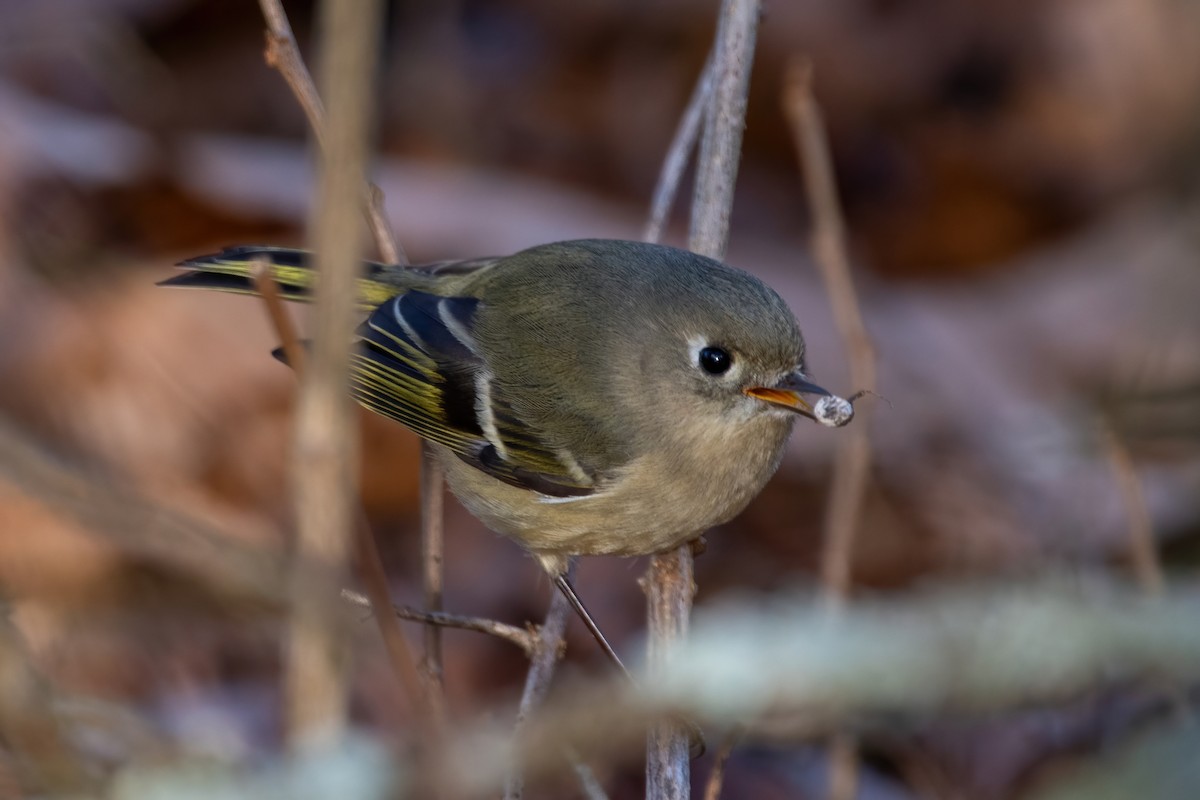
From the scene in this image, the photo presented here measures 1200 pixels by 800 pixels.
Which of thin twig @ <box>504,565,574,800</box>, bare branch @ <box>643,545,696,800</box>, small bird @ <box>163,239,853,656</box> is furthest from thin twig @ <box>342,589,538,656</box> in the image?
small bird @ <box>163,239,853,656</box>

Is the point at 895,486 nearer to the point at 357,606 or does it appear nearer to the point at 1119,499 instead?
the point at 1119,499

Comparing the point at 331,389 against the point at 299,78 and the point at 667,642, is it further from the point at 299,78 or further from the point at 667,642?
the point at 299,78

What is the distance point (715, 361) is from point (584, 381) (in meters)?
0.31

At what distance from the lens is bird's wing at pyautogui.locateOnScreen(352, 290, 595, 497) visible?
2.65m

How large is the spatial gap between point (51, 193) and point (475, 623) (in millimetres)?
2921

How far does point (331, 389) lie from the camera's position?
3.59ft

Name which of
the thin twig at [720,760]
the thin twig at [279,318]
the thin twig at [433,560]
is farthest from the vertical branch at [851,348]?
the thin twig at [279,318]

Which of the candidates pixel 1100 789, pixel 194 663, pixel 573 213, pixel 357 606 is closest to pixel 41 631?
pixel 194 663

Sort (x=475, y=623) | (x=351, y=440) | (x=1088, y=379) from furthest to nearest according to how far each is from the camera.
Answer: (x=1088, y=379), (x=475, y=623), (x=351, y=440)

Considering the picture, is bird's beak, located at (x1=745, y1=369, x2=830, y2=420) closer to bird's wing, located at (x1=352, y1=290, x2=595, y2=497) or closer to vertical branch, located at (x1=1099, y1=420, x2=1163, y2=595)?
bird's wing, located at (x1=352, y1=290, x2=595, y2=497)

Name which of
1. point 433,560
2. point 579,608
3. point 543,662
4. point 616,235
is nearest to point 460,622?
point 543,662

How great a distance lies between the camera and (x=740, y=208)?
19.2 feet

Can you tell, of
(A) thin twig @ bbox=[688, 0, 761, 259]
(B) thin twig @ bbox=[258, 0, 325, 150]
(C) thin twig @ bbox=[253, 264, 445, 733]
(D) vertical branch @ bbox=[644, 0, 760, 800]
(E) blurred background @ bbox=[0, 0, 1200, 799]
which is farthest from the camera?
(E) blurred background @ bbox=[0, 0, 1200, 799]

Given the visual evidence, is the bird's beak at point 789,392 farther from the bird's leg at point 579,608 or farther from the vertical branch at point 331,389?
the vertical branch at point 331,389
